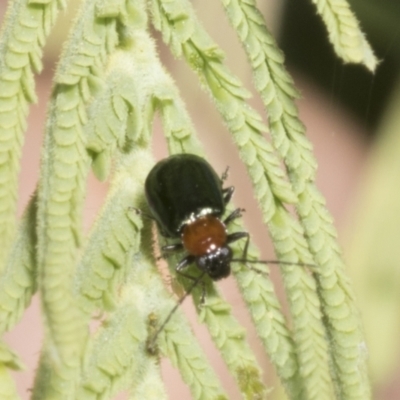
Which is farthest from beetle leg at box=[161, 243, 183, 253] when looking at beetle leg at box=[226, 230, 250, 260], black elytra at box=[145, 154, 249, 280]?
beetle leg at box=[226, 230, 250, 260]

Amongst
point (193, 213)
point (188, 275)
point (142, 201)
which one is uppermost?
point (142, 201)

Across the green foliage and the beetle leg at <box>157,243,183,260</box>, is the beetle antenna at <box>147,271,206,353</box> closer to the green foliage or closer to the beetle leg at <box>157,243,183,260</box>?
the green foliage

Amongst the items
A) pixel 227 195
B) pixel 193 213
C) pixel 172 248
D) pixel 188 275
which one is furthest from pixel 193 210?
pixel 188 275

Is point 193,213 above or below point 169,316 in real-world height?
below

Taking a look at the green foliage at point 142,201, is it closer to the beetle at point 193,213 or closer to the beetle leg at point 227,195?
the beetle at point 193,213

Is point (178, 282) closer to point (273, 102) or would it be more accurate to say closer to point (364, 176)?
point (273, 102)

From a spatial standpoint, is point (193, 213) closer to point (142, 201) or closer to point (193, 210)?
point (193, 210)

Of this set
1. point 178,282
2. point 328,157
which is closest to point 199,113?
point 328,157
